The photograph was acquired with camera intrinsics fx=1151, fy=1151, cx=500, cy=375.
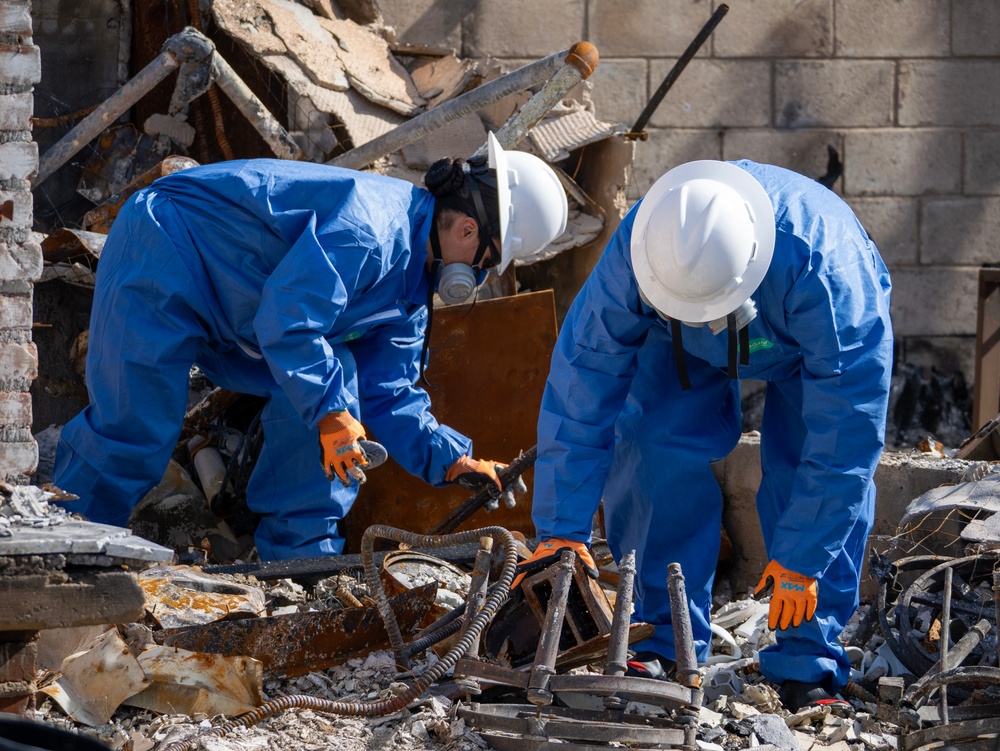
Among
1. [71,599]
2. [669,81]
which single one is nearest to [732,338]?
[71,599]

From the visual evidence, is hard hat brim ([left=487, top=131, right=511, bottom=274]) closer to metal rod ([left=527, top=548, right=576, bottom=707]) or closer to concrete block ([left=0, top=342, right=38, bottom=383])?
metal rod ([left=527, top=548, right=576, bottom=707])

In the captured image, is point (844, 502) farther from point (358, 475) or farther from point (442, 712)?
point (358, 475)

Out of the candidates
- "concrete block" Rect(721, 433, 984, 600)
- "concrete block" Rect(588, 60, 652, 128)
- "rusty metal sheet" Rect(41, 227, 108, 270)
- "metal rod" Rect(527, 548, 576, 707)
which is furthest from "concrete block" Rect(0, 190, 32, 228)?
"concrete block" Rect(588, 60, 652, 128)

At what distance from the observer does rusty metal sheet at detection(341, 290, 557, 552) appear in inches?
178

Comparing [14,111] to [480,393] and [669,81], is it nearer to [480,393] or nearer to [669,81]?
[480,393]

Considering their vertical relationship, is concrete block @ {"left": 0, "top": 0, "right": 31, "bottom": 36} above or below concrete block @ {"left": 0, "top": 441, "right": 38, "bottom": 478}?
above

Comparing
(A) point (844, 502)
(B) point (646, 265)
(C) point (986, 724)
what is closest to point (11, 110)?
(B) point (646, 265)

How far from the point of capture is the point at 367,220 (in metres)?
3.62

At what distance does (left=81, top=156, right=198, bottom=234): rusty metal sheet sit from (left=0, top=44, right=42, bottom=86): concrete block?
1970mm

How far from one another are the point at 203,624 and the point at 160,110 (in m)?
3.20

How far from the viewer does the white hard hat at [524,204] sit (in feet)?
12.4

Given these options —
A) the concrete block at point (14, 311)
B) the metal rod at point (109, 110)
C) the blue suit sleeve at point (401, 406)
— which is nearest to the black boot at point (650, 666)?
the blue suit sleeve at point (401, 406)

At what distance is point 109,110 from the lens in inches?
186

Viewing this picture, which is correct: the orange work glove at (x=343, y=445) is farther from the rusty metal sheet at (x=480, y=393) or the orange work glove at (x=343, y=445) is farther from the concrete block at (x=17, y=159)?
the concrete block at (x=17, y=159)
